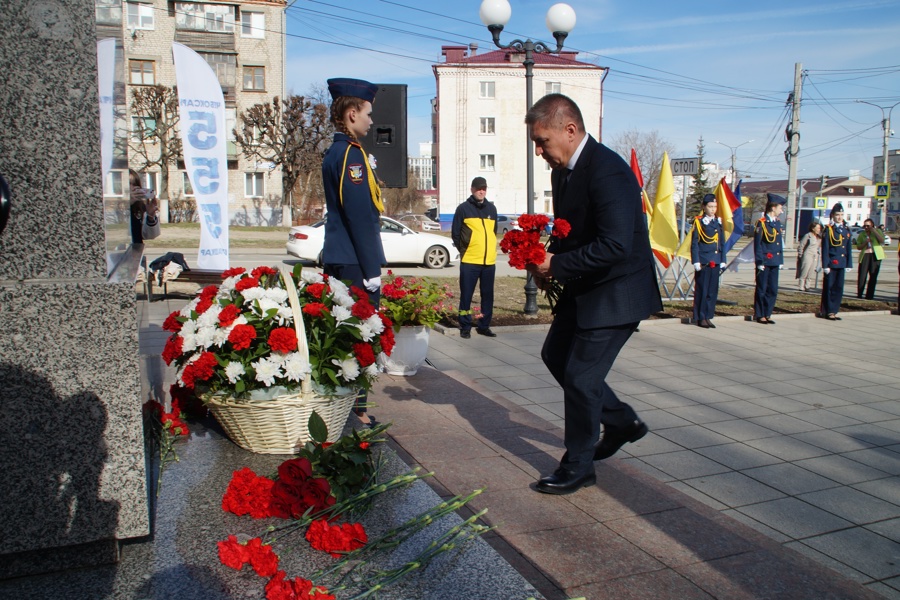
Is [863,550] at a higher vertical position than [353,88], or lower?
lower

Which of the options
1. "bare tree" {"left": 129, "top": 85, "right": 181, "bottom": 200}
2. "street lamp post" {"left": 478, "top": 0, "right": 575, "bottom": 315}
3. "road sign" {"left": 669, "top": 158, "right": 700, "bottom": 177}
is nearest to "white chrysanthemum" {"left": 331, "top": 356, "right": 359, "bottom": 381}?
"street lamp post" {"left": 478, "top": 0, "right": 575, "bottom": 315}

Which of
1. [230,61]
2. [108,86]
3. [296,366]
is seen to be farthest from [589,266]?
[230,61]

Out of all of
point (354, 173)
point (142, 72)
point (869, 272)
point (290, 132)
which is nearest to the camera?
point (354, 173)

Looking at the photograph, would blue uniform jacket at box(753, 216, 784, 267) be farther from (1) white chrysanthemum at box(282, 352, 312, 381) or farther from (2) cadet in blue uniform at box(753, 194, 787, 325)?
(1) white chrysanthemum at box(282, 352, 312, 381)

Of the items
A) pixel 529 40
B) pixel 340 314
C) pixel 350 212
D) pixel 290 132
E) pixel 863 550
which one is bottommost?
pixel 863 550

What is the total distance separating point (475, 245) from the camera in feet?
31.7

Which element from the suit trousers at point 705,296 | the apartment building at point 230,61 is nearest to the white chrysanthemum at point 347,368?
the suit trousers at point 705,296

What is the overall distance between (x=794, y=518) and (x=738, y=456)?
1.08 metres

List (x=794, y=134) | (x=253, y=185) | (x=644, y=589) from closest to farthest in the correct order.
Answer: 1. (x=644, y=589)
2. (x=794, y=134)
3. (x=253, y=185)

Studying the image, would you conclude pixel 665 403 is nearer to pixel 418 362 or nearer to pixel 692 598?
pixel 418 362

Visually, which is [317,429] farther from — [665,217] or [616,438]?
[665,217]

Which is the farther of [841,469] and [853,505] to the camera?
[841,469]

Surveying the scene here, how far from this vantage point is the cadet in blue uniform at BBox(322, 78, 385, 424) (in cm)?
469

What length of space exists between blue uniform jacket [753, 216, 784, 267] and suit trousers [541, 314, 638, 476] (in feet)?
30.3
